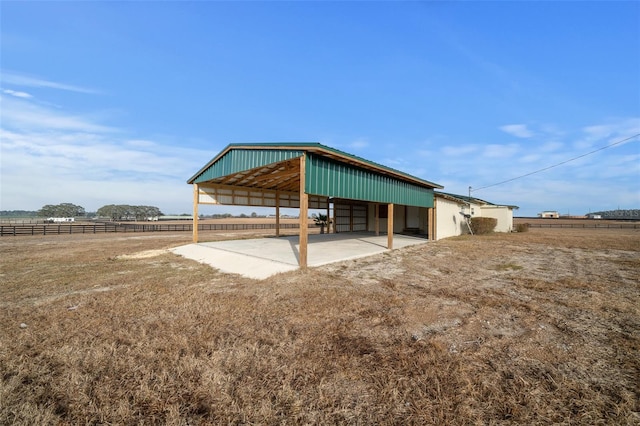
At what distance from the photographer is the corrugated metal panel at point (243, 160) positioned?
9312 millimetres

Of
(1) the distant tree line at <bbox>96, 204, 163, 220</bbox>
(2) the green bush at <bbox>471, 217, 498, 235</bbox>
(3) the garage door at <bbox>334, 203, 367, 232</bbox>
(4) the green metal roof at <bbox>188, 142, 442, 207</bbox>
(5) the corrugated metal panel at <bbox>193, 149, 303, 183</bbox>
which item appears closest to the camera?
(4) the green metal roof at <bbox>188, 142, 442, 207</bbox>

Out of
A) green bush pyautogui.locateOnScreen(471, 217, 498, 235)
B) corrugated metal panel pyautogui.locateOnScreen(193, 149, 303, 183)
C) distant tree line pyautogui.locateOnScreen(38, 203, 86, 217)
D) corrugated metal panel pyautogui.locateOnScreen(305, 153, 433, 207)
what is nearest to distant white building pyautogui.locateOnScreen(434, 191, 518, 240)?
green bush pyautogui.locateOnScreen(471, 217, 498, 235)

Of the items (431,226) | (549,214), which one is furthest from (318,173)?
(549,214)

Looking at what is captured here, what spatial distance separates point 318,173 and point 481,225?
765 inches

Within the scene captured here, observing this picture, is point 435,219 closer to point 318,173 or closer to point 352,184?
point 352,184

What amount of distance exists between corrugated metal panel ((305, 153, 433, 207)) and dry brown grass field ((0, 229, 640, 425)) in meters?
3.88

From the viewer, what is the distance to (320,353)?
11.0 ft

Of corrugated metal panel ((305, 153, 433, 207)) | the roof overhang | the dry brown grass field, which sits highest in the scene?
the roof overhang

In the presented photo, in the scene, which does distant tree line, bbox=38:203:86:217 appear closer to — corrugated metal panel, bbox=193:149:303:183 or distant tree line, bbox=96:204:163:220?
distant tree line, bbox=96:204:163:220

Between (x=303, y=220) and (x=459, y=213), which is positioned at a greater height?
(x=459, y=213)

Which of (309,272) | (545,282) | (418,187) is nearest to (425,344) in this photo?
(309,272)

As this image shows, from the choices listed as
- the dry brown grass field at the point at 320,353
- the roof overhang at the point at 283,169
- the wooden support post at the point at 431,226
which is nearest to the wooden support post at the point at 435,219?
the wooden support post at the point at 431,226

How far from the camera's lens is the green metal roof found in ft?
29.6

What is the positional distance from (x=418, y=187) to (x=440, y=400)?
15438mm
